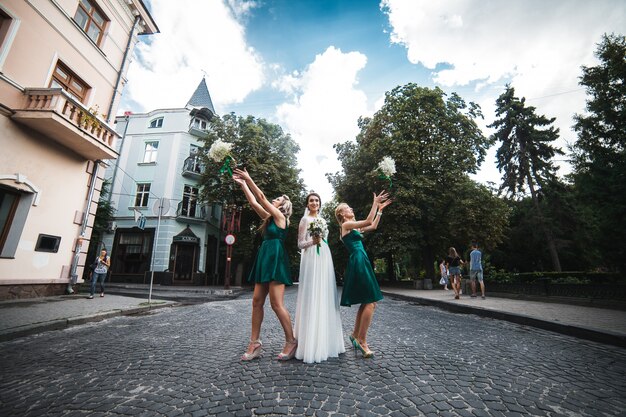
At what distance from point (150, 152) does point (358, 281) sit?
86.4ft

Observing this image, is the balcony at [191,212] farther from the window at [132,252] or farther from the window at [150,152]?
the window at [150,152]

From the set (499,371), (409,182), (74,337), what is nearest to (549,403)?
(499,371)

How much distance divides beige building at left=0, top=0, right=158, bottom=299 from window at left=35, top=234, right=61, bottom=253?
0.03 meters

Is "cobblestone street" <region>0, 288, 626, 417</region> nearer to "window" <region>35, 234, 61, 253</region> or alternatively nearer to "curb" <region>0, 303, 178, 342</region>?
"curb" <region>0, 303, 178, 342</region>

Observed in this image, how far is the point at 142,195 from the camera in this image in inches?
918

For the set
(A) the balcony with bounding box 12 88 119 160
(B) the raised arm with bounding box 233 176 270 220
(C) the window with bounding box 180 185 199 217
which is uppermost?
(C) the window with bounding box 180 185 199 217

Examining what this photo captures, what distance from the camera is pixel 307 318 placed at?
3.41 m

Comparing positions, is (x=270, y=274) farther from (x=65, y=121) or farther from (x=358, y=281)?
(x=65, y=121)

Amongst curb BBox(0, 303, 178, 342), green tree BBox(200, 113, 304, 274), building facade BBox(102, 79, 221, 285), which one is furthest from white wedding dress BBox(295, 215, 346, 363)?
building facade BBox(102, 79, 221, 285)

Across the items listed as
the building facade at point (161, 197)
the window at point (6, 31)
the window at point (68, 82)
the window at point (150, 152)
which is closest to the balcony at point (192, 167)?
the building facade at point (161, 197)

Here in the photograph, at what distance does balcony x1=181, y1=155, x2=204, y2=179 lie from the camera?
78.0ft

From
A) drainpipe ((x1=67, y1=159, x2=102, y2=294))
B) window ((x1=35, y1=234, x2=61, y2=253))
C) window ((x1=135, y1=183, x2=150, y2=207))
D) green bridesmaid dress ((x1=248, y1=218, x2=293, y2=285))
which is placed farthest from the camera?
window ((x1=135, y1=183, x2=150, y2=207))

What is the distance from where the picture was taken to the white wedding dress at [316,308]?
332 centimetres

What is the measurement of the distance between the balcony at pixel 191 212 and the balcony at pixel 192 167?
7.73 ft
